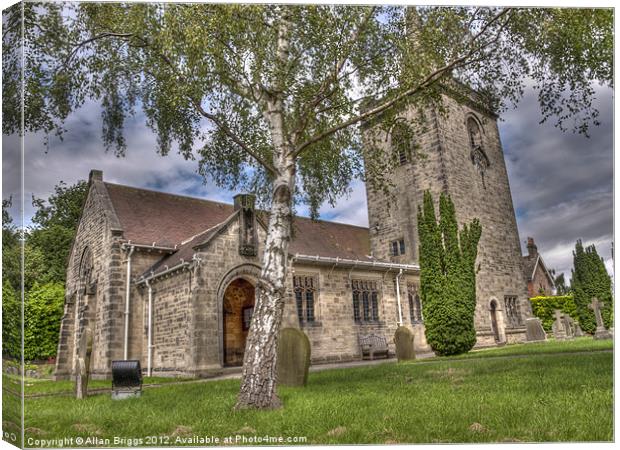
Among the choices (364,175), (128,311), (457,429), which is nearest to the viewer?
(457,429)

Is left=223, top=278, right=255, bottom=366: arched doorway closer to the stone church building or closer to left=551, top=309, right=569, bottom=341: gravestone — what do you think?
the stone church building

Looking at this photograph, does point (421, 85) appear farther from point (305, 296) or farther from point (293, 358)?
point (305, 296)

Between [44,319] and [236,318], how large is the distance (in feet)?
31.7

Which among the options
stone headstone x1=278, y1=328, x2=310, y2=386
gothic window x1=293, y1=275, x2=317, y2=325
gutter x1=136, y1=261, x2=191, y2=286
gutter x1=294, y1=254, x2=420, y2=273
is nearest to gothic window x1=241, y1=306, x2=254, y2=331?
gothic window x1=293, y1=275, x2=317, y2=325

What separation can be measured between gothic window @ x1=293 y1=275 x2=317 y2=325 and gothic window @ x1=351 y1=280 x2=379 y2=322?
6.20 ft

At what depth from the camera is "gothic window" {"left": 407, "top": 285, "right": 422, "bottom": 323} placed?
19.5 metres

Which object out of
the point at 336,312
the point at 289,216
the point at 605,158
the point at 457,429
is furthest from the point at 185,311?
the point at 605,158

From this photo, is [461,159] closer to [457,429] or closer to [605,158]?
[605,158]

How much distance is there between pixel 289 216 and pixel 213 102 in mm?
2917

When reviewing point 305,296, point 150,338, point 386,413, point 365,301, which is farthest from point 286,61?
point 365,301

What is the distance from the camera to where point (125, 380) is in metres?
8.66

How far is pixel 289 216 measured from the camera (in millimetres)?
7590

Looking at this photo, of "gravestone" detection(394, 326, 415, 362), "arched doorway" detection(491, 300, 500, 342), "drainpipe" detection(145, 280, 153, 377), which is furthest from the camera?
"arched doorway" detection(491, 300, 500, 342)

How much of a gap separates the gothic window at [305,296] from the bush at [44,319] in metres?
7.98
